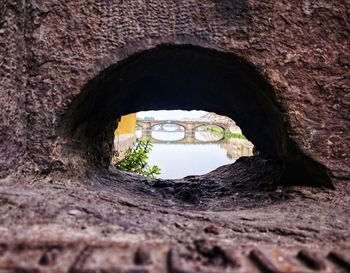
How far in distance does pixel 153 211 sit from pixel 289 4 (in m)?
1.10

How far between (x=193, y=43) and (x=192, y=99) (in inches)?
35.0

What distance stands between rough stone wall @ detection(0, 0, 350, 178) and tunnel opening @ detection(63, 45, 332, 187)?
2.0 inches

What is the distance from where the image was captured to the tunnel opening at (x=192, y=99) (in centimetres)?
156

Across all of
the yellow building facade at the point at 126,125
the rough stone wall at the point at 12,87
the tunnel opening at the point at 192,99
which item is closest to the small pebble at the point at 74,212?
the rough stone wall at the point at 12,87

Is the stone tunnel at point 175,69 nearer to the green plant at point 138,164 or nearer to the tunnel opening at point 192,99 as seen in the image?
the tunnel opening at point 192,99

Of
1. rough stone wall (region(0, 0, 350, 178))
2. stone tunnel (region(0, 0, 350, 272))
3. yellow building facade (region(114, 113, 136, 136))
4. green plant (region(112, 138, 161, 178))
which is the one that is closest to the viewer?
stone tunnel (region(0, 0, 350, 272))

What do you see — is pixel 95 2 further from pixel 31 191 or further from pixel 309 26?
pixel 309 26

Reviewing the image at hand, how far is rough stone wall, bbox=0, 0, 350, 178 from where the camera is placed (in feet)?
4.91

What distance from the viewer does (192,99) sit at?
2.39m

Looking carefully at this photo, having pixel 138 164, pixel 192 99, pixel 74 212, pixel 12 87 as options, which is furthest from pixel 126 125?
pixel 74 212

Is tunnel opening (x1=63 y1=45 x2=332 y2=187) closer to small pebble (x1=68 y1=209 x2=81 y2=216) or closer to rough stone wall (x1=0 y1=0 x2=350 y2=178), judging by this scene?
rough stone wall (x1=0 y1=0 x2=350 y2=178)

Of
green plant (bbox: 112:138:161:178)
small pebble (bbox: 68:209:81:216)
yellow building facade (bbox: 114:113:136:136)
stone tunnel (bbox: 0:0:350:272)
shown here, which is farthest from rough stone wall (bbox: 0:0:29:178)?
yellow building facade (bbox: 114:113:136:136)

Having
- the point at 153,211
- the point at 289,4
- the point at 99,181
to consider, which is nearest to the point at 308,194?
the point at 153,211

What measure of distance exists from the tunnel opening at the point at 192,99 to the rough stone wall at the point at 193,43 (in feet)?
0.17
